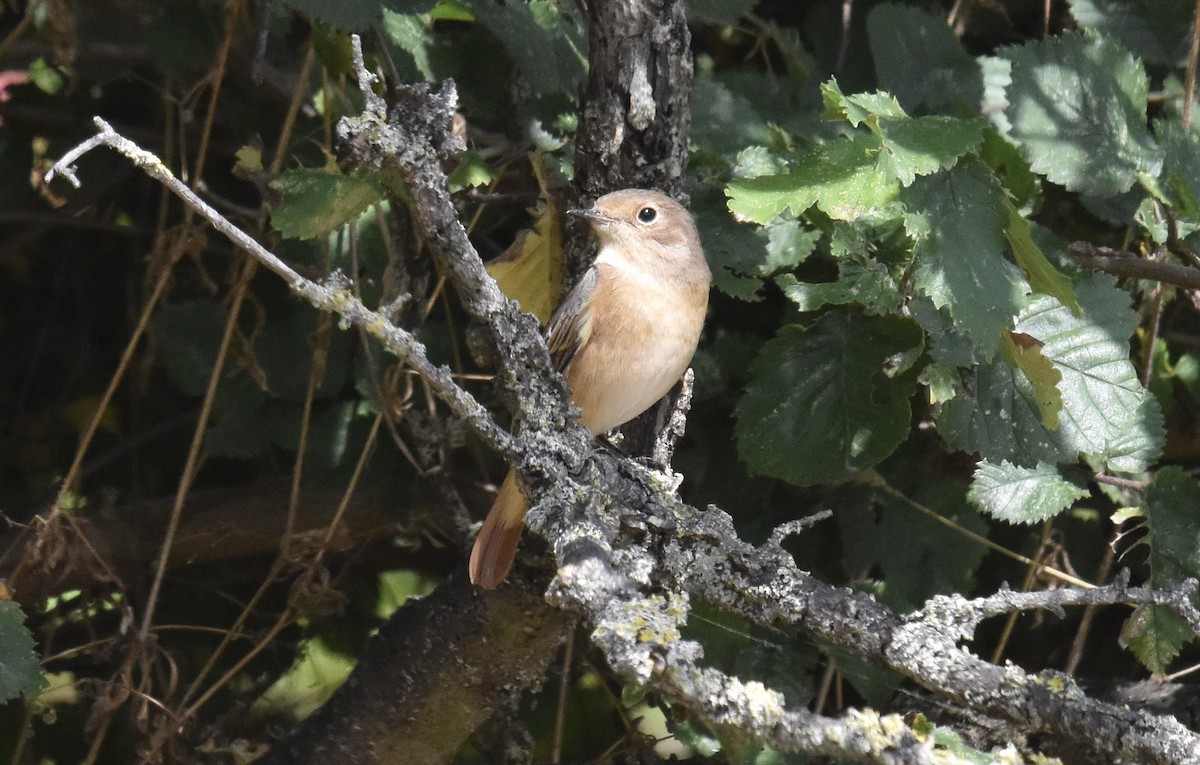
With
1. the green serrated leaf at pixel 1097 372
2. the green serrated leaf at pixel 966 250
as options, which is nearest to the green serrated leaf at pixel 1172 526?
the green serrated leaf at pixel 1097 372

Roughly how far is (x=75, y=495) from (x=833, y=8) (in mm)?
2671

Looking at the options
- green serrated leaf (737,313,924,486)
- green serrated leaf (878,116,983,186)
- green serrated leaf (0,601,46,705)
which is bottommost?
green serrated leaf (0,601,46,705)

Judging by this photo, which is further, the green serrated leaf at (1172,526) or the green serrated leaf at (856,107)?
the green serrated leaf at (1172,526)

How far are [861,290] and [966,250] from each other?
326mm

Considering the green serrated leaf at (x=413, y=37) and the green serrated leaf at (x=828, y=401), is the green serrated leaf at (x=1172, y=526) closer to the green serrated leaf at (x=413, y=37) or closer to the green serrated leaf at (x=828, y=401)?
the green serrated leaf at (x=828, y=401)

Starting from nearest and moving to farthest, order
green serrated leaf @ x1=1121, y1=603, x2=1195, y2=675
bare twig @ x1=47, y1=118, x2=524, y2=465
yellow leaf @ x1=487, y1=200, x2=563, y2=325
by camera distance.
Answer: bare twig @ x1=47, y1=118, x2=524, y2=465
green serrated leaf @ x1=1121, y1=603, x2=1195, y2=675
yellow leaf @ x1=487, y1=200, x2=563, y2=325

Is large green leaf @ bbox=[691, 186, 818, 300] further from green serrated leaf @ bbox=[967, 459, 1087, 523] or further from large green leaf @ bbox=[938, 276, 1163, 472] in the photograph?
green serrated leaf @ bbox=[967, 459, 1087, 523]

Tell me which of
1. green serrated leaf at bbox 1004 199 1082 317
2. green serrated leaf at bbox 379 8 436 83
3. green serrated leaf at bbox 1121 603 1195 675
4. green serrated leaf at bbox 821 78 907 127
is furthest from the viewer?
green serrated leaf at bbox 379 8 436 83

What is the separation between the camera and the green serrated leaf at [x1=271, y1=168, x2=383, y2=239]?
8.65 feet

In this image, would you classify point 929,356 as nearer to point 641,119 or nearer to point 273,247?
point 641,119

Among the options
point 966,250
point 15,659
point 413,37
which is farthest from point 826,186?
point 15,659

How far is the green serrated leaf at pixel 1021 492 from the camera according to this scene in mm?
2877

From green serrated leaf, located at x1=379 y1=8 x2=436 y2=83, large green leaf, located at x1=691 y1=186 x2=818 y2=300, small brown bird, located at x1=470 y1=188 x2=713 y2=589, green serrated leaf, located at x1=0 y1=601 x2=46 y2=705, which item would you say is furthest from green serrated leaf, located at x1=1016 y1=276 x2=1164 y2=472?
green serrated leaf, located at x1=0 y1=601 x2=46 y2=705

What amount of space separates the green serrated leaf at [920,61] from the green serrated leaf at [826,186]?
935 mm
